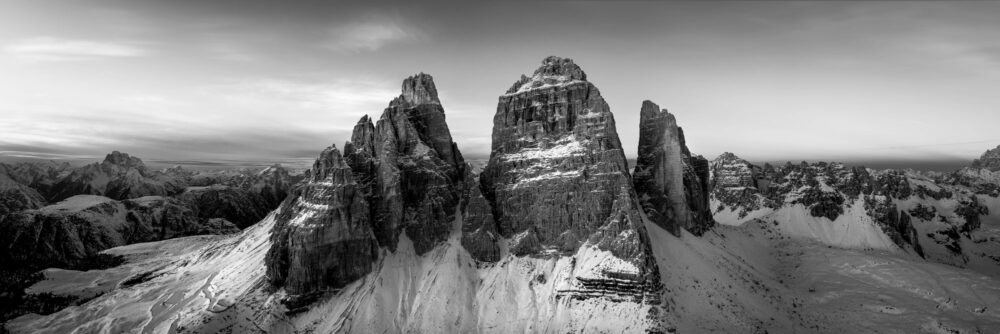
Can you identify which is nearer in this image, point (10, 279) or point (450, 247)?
point (450, 247)

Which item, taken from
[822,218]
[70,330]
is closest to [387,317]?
[70,330]

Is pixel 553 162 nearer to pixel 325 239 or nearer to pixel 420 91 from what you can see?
pixel 420 91

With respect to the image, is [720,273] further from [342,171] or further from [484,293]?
[342,171]

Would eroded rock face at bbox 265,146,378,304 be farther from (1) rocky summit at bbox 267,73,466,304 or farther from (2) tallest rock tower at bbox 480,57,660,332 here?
(2) tallest rock tower at bbox 480,57,660,332

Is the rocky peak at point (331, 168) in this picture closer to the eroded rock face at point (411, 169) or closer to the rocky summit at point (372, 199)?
the rocky summit at point (372, 199)

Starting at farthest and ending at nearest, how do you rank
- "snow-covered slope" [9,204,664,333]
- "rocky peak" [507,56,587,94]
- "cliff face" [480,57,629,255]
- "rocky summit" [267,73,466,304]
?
"rocky peak" [507,56,587,94] < "cliff face" [480,57,629,255] < "rocky summit" [267,73,466,304] < "snow-covered slope" [9,204,664,333]

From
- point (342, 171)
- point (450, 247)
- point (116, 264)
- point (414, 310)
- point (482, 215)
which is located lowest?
point (116, 264)

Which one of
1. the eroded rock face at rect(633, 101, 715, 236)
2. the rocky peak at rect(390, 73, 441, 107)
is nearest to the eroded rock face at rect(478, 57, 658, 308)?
the rocky peak at rect(390, 73, 441, 107)

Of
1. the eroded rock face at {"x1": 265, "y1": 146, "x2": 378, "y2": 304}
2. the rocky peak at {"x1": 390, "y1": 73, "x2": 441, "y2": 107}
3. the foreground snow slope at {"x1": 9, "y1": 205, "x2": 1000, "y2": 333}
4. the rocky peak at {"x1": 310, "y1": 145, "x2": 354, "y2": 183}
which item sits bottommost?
the foreground snow slope at {"x1": 9, "y1": 205, "x2": 1000, "y2": 333}
